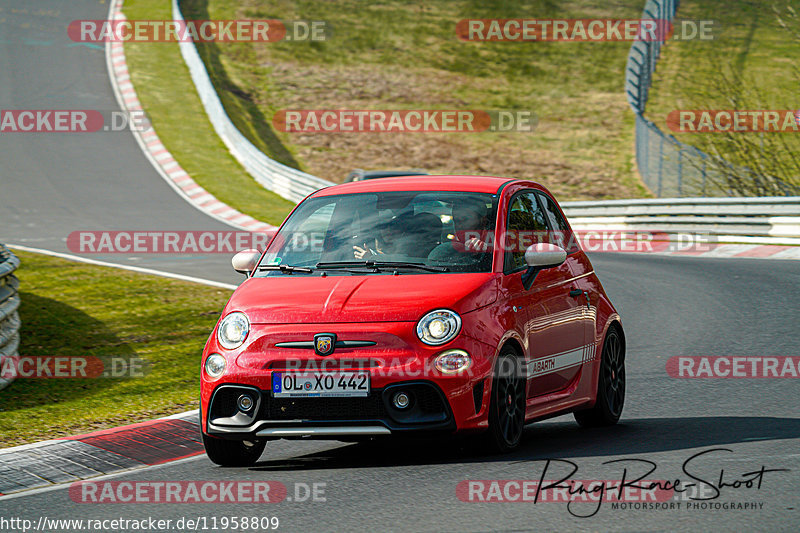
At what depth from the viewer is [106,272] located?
1722 centimetres

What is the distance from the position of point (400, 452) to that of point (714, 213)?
1763 centimetres

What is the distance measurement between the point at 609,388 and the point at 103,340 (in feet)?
20.2

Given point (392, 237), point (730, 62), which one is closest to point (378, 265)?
point (392, 237)

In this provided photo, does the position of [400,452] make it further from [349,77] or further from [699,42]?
[699,42]

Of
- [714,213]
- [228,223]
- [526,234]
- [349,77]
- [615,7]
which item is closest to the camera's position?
[526,234]

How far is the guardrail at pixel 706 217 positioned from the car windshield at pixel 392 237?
15811mm

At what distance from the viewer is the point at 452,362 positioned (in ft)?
21.2

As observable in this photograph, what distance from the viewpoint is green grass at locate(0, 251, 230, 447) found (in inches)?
361

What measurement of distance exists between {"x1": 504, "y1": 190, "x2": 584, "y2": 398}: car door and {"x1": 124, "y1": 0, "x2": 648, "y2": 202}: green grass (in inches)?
868

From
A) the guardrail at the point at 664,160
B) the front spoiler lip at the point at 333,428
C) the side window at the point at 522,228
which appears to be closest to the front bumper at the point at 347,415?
the front spoiler lip at the point at 333,428

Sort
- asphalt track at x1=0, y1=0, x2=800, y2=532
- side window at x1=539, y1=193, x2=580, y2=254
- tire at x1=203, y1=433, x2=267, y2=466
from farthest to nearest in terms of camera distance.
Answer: side window at x1=539, y1=193, x2=580, y2=254 → tire at x1=203, y1=433, x2=267, y2=466 → asphalt track at x1=0, y1=0, x2=800, y2=532

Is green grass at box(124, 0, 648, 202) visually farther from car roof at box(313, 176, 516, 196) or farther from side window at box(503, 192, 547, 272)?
side window at box(503, 192, 547, 272)

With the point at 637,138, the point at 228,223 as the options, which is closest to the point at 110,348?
the point at 228,223

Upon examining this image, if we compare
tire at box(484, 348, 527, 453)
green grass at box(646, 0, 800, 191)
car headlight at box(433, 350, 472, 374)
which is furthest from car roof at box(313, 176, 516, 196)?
green grass at box(646, 0, 800, 191)
